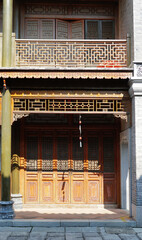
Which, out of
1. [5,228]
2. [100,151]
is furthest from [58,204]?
[5,228]

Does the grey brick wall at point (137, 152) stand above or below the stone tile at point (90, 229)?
above

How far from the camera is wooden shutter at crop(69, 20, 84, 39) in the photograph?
12055mm

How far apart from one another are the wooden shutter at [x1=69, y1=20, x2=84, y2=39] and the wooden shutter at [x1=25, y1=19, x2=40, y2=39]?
1145 mm

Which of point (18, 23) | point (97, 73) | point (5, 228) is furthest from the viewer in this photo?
point (18, 23)

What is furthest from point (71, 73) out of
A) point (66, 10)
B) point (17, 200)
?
point (17, 200)

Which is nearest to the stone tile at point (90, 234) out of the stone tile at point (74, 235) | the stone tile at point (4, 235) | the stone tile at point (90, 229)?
the stone tile at point (74, 235)

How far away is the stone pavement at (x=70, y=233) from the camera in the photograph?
27.7 feet

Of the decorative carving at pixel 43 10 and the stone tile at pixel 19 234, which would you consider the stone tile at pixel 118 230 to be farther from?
the decorative carving at pixel 43 10

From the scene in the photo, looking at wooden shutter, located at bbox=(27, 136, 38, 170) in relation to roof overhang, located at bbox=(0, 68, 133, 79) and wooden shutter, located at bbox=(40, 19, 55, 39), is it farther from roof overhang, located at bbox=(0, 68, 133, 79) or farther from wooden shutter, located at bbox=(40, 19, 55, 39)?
wooden shutter, located at bbox=(40, 19, 55, 39)

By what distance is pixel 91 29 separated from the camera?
1208 centimetres

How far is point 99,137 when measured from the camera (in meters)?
12.1

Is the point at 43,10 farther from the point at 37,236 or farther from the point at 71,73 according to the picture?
the point at 37,236

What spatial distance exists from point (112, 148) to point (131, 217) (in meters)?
→ 2.73

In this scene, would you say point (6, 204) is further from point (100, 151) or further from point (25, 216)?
point (100, 151)
